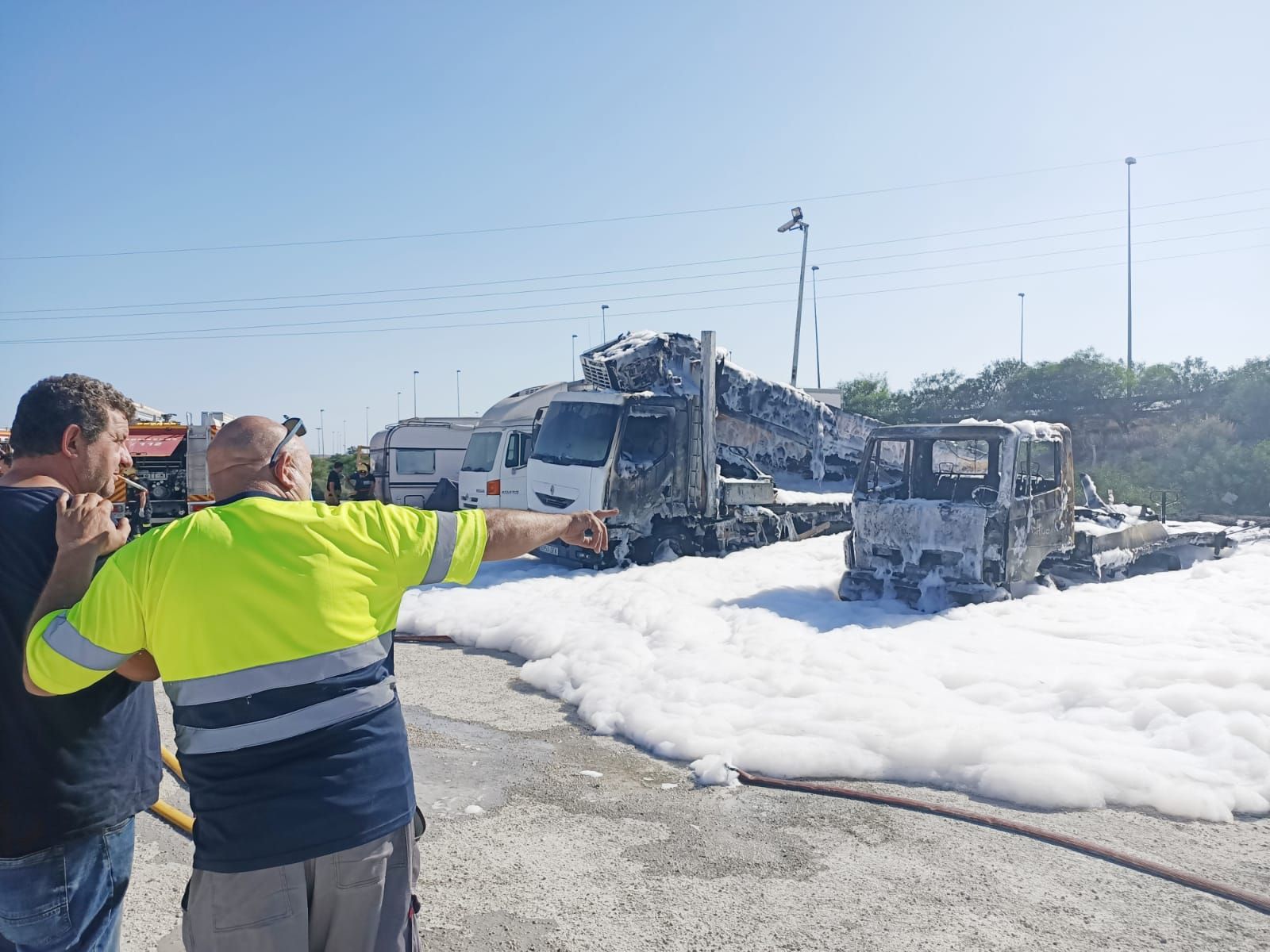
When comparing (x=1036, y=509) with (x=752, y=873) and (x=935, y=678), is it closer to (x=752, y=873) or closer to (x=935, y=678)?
(x=935, y=678)

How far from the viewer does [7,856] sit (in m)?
2.34

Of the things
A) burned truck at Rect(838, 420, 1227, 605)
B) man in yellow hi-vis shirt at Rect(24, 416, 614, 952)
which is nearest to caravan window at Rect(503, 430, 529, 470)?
burned truck at Rect(838, 420, 1227, 605)

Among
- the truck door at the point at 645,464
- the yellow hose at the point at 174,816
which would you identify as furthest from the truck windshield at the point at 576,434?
the yellow hose at the point at 174,816

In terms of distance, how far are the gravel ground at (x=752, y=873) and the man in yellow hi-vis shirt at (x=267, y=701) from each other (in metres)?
1.45

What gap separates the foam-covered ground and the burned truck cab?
0.32 metres

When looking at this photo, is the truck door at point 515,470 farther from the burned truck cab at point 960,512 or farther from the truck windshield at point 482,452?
the burned truck cab at point 960,512

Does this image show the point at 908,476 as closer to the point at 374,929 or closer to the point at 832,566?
the point at 832,566

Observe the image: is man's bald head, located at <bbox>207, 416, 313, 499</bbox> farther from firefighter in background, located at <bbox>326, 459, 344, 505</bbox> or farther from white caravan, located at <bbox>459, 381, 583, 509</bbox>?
firefighter in background, located at <bbox>326, 459, 344, 505</bbox>

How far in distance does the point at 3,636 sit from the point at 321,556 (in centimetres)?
91

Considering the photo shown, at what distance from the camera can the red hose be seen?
3.77 metres

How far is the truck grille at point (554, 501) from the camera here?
1191 cm

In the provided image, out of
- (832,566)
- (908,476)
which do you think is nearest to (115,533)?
(908,476)

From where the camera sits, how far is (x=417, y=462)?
75.7 ft

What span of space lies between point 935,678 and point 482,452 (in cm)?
1117
